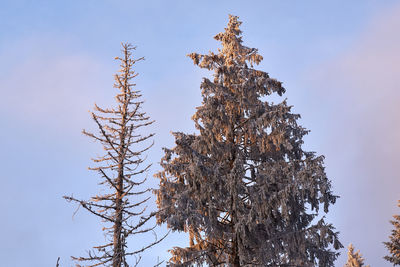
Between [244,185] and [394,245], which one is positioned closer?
[244,185]

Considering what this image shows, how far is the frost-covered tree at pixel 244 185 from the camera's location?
11328 mm

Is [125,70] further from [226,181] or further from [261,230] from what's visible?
[261,230]

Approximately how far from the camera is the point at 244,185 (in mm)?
12500

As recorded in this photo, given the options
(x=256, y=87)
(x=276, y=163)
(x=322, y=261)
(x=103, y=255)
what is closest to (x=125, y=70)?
(x=256, y=87)

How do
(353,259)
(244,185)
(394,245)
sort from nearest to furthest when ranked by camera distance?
(244,185)
(394,245)
(353,259)

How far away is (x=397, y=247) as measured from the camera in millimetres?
22859

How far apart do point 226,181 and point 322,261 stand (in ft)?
12.4

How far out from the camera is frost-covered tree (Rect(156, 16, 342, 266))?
11.3 m

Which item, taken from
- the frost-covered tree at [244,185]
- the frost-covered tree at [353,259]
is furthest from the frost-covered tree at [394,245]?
the frost-covered tree at [353,259]

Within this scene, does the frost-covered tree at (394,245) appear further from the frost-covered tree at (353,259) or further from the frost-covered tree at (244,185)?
the frost-covered tree at (353,259)

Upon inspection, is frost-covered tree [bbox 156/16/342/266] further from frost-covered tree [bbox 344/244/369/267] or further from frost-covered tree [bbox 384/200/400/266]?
frost-covered tree [bbox 344/244/369/267]

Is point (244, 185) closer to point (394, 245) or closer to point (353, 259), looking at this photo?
point (394, 245)

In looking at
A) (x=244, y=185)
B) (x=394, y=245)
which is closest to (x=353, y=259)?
(x=394, y=245)

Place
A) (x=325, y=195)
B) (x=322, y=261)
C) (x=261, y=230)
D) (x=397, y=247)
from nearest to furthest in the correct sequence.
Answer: (x=325, y=195), (x=322, y=261), (x=261, y=230), (x=397, y=247)
